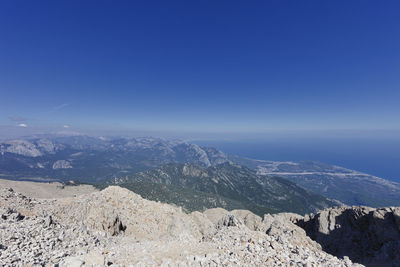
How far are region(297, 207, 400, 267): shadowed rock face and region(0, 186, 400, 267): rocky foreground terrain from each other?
163 millimetres

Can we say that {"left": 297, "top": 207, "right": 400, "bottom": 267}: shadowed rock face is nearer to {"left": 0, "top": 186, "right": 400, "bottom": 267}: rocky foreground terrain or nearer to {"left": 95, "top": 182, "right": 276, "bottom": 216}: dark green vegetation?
{"left": 0, "top": 186, "right": 400, "bottom": 267}: rocky foreground terrain

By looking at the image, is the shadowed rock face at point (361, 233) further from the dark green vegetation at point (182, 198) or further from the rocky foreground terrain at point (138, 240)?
the dark green vegetation at point (182, 198)

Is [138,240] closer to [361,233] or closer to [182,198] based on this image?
[361,233]

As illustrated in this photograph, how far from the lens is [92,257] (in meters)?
8.46

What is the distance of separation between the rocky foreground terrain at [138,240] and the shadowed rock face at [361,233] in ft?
0.54

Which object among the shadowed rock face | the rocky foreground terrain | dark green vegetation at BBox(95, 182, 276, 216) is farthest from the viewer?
dark green vegetation at BBox(95, 182, 276, 216)

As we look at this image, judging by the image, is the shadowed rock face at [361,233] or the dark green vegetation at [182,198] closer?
the shadowed rock face at [361,233]

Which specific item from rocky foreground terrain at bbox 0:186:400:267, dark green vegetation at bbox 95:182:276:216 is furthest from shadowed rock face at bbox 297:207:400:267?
dark green vegetation at bbox 95:182:276:216

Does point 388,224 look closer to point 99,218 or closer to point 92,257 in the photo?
point 92,257

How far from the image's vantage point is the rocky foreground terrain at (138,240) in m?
9.17

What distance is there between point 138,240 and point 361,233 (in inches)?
1540

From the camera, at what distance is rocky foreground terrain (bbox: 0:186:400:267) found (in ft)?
30.1

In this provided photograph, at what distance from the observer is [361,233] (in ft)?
104

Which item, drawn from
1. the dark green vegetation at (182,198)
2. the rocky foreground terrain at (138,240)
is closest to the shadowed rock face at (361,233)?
the rocky foreground terrain at (138,240)
